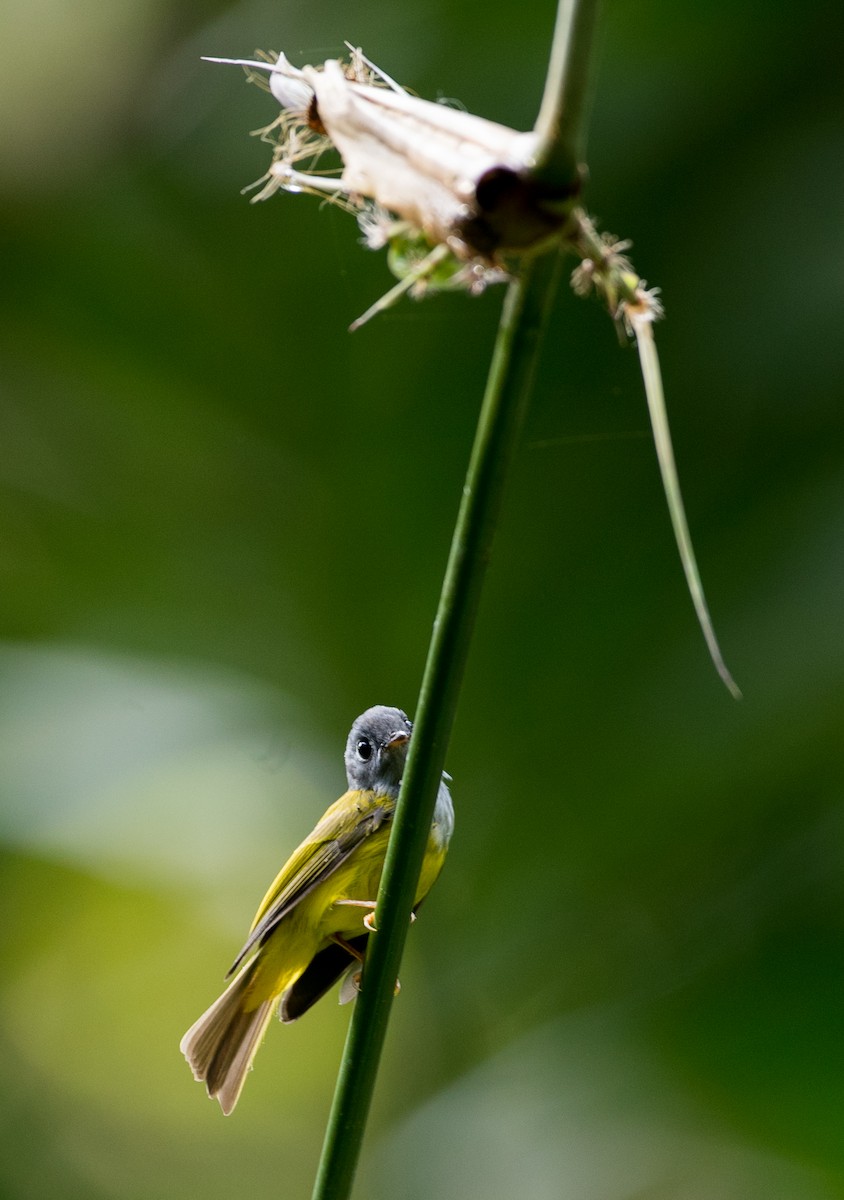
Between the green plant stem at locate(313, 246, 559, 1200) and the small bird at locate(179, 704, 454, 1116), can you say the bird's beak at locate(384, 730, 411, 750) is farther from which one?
the green plant stem at locate(313, 246, 559, 1200)

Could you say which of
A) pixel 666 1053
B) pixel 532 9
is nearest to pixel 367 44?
pixel 532 9

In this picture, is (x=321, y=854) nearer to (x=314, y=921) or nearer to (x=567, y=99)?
(x=314, y=921)

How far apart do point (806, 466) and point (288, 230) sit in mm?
1058

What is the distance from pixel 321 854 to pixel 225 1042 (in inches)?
10.7

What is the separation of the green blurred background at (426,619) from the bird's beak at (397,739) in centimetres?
21

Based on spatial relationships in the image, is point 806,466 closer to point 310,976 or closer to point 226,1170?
point 310,976

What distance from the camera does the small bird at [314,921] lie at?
1.46 m

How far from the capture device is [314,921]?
1.61 m

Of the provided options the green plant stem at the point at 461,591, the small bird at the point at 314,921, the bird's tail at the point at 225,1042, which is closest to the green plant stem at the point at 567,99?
the green plant stem at the point at 461,591

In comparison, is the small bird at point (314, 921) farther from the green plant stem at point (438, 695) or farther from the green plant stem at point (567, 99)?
the green plant stem at point (567, 99)

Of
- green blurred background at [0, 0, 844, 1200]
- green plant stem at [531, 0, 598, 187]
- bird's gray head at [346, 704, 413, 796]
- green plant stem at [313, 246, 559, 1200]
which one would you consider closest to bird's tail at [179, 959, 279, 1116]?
bird's gray head at [346, 704, 413, 796]

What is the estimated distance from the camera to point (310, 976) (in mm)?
1704

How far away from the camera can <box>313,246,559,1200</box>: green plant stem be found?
1.54 ft

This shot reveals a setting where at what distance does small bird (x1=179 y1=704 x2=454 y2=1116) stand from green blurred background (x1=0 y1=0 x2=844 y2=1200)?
0.31m
